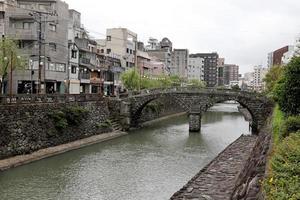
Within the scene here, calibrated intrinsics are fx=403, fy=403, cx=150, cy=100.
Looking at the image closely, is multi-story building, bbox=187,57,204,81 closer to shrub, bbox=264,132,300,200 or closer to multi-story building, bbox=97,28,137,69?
multi-story building, bbox=97,28,137,69

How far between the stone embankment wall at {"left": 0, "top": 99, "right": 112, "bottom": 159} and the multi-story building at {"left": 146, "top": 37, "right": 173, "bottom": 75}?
7471cm

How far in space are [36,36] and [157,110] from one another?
24467 millimetres

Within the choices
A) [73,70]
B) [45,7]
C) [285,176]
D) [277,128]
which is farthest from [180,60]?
[285,176]

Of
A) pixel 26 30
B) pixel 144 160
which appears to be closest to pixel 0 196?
pixel 144 160

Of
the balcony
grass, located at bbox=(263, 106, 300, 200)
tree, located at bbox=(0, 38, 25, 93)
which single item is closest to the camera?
grass, located at bbox=(263, 106, 300, 200)

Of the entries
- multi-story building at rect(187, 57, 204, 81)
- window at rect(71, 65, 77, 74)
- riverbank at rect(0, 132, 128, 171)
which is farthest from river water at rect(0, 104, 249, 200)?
multi-story building at rect(187, 57, 204, 81)

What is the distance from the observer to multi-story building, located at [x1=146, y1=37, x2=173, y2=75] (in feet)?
374

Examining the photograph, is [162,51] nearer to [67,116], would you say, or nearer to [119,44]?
[119,44]

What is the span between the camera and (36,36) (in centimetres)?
4362

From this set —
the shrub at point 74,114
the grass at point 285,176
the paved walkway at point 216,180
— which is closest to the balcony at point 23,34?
the shrub at point 74,114

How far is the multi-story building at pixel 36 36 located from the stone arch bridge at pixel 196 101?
933 cm

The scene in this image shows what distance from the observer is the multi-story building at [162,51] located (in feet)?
374

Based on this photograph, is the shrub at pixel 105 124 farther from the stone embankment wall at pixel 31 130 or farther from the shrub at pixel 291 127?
the shrub at pixel 291 127

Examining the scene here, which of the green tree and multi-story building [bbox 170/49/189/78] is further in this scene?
multi-story building [bbox 170/49/189/78]
